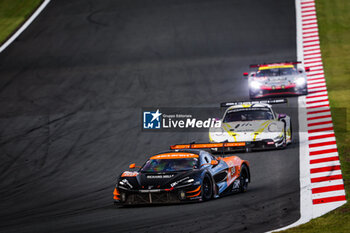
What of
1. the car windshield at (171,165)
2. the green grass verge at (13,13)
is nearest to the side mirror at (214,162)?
the car windshield at (171,165)

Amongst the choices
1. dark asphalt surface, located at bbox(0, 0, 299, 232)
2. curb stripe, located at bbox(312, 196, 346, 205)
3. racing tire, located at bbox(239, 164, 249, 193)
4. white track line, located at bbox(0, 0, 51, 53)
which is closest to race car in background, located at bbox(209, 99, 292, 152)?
dark asphalt surface, located at bbox(0, 0, 299, 232)

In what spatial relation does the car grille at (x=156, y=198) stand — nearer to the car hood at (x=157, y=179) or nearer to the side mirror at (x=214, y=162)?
the car hood at (x=157, y=179)

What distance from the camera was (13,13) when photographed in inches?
1700

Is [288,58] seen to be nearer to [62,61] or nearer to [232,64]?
[232,64]

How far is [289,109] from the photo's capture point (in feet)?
82.3

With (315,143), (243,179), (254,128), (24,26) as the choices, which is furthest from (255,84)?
(24,26)

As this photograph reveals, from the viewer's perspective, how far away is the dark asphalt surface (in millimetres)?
12977

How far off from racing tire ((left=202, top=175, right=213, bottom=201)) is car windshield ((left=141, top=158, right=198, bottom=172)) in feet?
1.31

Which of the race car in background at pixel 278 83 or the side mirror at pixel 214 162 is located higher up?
the race car in background at pixel 278 83

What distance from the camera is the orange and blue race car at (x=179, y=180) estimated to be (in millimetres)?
13352

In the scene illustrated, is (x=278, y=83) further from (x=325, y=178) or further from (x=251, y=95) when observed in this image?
(x=325, y=178)

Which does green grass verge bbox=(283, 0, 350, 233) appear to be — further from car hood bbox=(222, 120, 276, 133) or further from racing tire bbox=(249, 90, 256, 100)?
racing tire bbox=(249, 90, 256, 100)

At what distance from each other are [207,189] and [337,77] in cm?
1700

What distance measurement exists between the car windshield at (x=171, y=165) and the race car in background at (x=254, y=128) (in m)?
4.59
